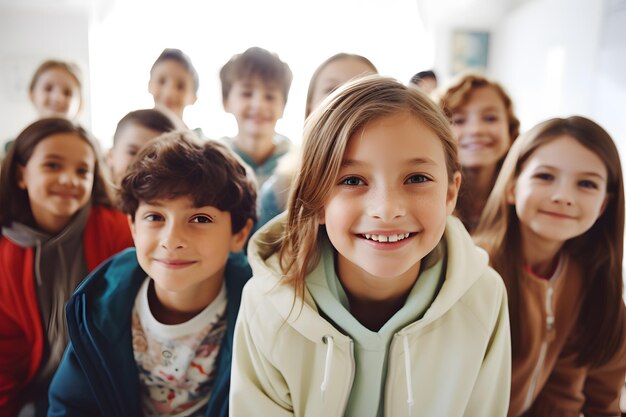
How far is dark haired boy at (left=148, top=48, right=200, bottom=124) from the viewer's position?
4.90 ft

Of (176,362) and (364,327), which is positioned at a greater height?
(364,327)

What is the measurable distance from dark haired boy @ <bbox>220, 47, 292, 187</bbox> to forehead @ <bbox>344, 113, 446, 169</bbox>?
752 millimetres

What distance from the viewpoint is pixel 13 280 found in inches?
35.2

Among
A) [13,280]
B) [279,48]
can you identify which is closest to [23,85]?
[279,48]

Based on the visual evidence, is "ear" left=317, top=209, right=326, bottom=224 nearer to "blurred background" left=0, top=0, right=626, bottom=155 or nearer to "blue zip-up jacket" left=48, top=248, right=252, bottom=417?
"blue zip-up jacket" left=48, top=248, right=252, bottom=417

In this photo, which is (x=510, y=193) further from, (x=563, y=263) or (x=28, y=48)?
(x=28, y=48)

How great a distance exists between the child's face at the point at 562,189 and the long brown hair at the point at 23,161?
99cm

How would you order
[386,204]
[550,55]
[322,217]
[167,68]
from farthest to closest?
[550,55]
[167,68]
[322,217]
[386,204]

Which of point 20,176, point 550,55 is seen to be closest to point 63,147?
point 20,176

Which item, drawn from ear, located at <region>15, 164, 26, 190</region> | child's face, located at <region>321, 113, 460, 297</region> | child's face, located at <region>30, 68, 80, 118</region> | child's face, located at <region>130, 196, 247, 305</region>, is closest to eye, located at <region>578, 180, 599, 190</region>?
child's face, located at <region>321, 113, 460, 297</region>

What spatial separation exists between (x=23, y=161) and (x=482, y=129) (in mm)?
1192

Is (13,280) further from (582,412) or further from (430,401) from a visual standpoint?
(582,412)

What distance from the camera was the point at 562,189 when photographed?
800 millimetres

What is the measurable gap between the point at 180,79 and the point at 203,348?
107 cm
